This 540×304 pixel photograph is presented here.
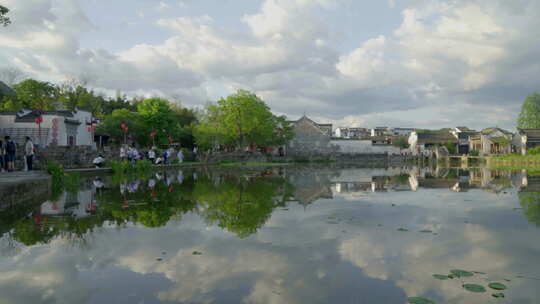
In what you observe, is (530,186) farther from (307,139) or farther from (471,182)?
(307,139)

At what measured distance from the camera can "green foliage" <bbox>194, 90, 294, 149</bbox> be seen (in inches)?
2144

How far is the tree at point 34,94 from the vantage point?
54375 mm

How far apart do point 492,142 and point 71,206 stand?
83.3 metres

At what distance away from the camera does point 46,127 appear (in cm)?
3688

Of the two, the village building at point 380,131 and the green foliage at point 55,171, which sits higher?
the village building at point 380,131

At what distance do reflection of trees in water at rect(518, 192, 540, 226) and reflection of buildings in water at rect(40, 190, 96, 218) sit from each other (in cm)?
1041

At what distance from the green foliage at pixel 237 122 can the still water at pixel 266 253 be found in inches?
1741

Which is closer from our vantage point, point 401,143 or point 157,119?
point 157,119

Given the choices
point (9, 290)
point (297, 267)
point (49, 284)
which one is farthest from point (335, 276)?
point (9, 290)

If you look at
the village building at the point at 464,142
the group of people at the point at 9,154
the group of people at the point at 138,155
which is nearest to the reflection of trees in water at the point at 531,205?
the group of people at the point at 9,154

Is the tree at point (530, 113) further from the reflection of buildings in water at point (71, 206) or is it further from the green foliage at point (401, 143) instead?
the reflection of buildings in water at point (71, 206)

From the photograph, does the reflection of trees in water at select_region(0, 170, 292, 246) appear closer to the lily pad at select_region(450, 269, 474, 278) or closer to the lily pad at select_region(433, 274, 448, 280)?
the lily pad at select_region(433, 274, 448, 280)

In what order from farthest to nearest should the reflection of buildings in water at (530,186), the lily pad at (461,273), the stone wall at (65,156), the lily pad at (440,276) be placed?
1. the stone wall at (65,156)
2. the reflection of buildings in water at (530,186)
3. the lily pad at (461,273)
4. the lily pad at (440,276)

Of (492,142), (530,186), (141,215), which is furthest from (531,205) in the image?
(492,142)
